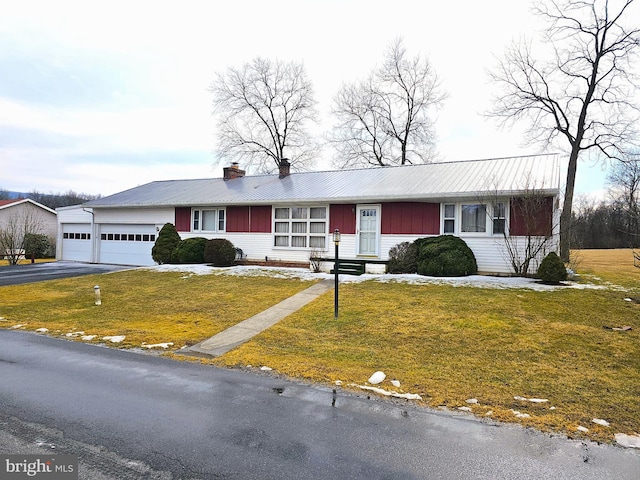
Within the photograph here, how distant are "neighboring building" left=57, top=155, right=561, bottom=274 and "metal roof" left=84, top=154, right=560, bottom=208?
0.05 metres

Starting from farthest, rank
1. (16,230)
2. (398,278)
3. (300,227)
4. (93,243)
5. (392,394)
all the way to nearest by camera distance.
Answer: (16,230)
(93,243)
(300,227)
(398,278)
(392,394)

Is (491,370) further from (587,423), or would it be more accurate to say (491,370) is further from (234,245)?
(234,245)

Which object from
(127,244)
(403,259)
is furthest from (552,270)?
(127,244)

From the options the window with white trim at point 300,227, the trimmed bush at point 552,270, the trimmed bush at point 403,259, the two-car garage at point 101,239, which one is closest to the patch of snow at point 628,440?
the trimmed bush at point 552,270

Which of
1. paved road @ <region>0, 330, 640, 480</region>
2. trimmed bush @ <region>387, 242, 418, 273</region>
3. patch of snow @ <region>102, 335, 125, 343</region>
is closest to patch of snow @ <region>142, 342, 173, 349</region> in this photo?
patch of snow @ <region>102, 335, 125, 343</region>

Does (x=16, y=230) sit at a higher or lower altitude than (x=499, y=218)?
lower

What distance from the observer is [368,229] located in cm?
1628

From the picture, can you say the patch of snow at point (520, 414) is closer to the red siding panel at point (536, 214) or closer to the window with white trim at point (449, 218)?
the red siding panel at point (536, 214)

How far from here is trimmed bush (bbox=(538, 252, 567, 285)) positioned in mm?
12062

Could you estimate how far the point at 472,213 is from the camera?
48.1ft

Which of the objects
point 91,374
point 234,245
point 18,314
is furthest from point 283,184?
point 91,374

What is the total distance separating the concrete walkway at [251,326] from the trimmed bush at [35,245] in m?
24.8

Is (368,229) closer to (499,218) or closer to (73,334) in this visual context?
(499,218)

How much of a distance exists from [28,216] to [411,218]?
1232 inches
